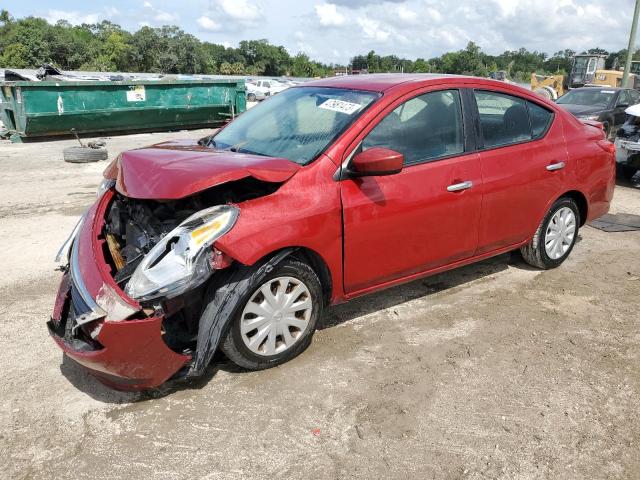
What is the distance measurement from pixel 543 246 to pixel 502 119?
4.19ft

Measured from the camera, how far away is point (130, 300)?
2689 millimetres

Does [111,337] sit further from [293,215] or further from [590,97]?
[590,97]

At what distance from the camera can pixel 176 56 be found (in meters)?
76.6

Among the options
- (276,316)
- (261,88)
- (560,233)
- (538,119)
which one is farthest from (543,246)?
(261,88)

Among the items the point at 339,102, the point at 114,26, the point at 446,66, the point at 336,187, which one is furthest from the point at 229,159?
the point at 114,26

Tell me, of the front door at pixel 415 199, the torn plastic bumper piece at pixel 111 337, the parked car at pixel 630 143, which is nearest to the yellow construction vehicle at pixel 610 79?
the parked car at pixel 630 143

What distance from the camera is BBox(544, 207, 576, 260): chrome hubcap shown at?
477 centimetres

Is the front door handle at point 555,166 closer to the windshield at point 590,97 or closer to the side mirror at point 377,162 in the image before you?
the side mirror at point 377,162

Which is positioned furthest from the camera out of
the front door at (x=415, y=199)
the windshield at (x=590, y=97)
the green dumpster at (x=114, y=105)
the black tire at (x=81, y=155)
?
the windshield at (x=590, y=97)

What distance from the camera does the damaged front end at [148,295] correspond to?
2676mm

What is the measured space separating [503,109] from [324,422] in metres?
2.83

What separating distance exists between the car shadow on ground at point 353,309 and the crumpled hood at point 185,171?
3.66 ft

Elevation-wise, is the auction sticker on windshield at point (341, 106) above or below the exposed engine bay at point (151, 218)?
above

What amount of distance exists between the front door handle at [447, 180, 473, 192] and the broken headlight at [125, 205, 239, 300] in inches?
64.4
